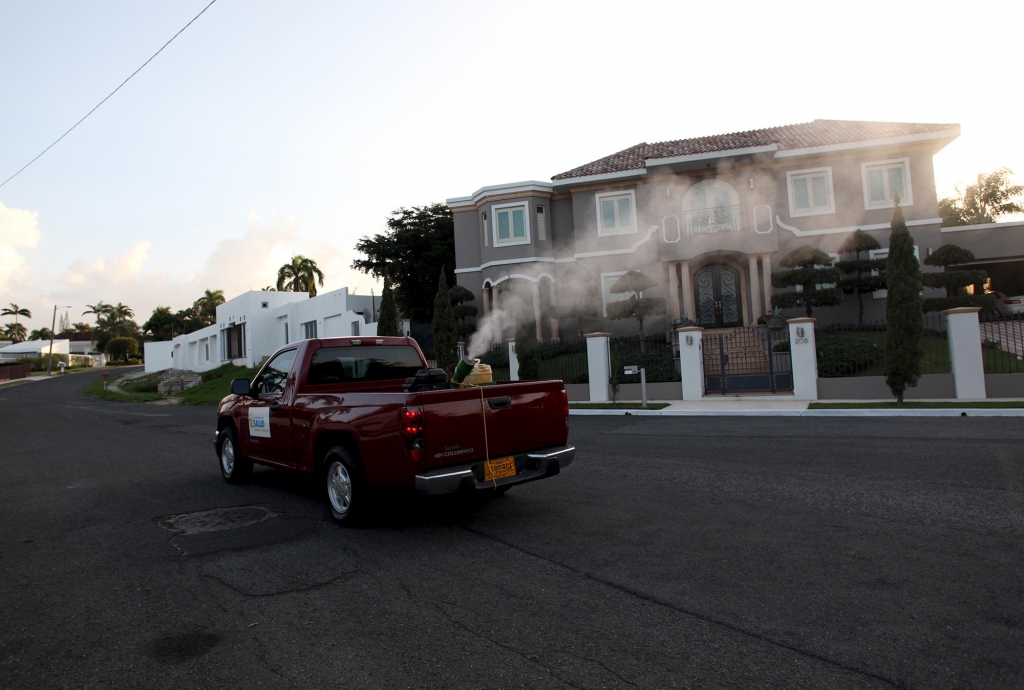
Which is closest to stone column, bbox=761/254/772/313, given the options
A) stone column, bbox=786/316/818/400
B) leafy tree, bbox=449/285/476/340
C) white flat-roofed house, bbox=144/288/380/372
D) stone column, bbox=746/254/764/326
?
stone column, bbox=746/254/764/326

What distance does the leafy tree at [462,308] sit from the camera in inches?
1112

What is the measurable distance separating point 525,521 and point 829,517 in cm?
259

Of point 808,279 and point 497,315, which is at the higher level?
point 808,279

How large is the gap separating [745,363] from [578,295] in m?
10.1

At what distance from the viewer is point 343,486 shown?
592 cm

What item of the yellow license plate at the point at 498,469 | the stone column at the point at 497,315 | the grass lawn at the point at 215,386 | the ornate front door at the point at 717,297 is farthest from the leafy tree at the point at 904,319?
the grass lawn at the point at 215,386

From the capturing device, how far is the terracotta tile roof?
25.0 meters

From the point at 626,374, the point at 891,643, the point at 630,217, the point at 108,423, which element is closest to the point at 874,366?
the point at 626,374

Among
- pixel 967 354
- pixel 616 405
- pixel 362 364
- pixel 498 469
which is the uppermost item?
pixel 362 364

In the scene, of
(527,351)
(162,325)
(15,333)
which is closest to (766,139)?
(527,351)

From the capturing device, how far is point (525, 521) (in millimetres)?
5898

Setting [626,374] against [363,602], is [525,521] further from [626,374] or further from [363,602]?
[626,374]

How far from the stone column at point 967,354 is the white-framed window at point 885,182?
11088 millimetres

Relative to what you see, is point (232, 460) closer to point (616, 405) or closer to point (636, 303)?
point (616, 405)
